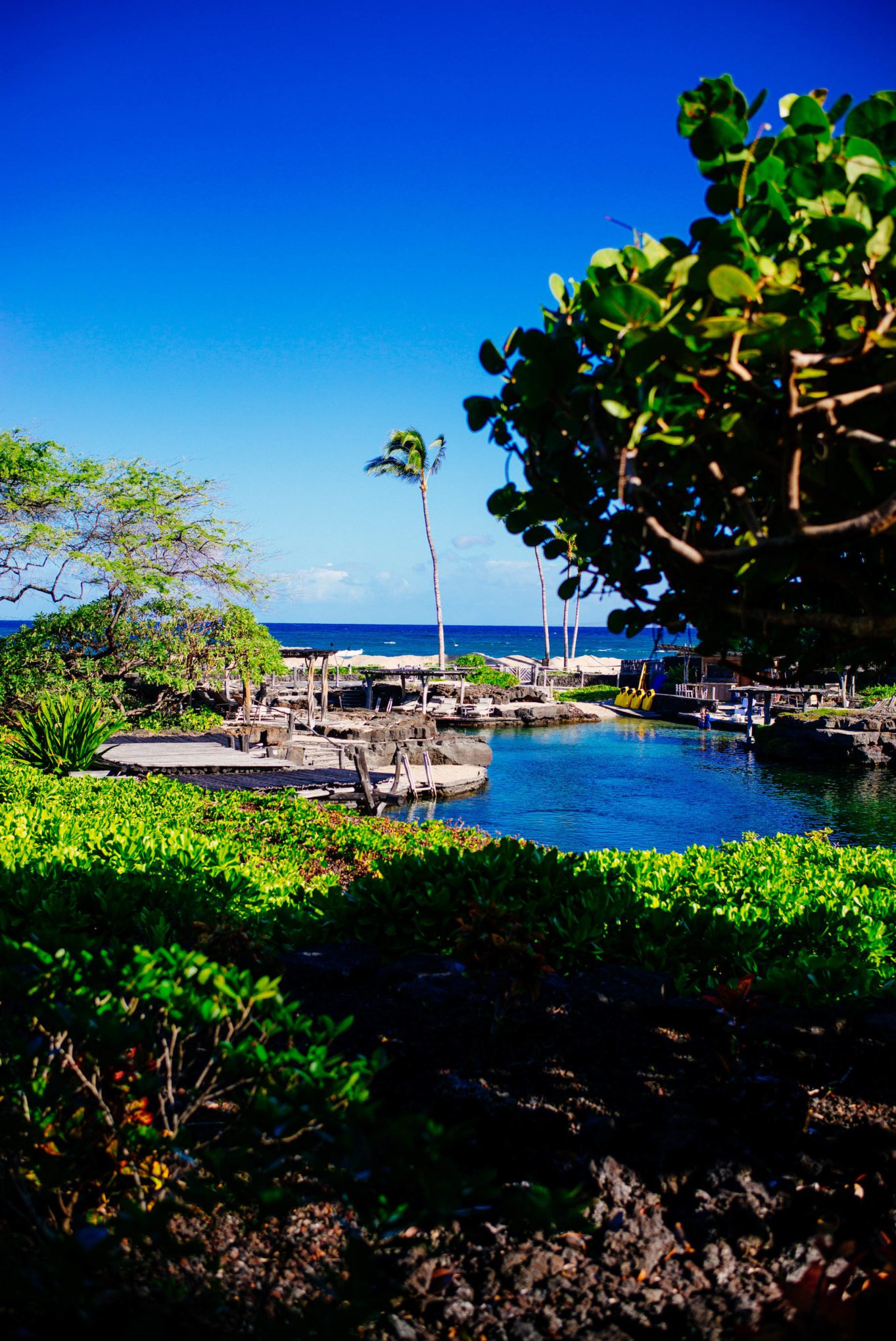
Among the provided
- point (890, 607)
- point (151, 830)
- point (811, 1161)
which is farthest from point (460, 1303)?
point (151, 830)

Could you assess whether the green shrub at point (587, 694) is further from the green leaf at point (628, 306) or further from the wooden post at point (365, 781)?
the green leaf at point (628, 306)

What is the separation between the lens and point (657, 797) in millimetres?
18609

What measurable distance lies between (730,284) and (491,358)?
92cm

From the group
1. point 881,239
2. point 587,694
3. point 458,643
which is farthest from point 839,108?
point 458,643

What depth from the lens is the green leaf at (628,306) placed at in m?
1.92

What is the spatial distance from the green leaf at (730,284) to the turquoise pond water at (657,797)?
1158 centimetres

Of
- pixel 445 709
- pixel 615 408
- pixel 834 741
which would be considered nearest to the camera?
pixel 615 408

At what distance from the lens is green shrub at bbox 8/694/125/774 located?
12.7m

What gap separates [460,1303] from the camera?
7.12ft

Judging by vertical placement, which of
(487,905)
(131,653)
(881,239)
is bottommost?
(487,905)

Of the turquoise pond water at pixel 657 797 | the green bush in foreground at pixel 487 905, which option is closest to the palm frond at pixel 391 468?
the turquoise pond water at pixel 657 797

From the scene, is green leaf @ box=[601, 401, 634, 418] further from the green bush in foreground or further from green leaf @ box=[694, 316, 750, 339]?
the green bush in foreground

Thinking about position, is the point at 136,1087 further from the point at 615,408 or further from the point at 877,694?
the point at 877,694

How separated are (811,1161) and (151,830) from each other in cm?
580
